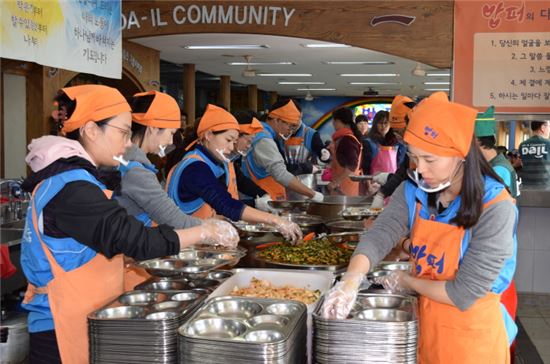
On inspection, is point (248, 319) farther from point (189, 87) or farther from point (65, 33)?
point (189, 87)

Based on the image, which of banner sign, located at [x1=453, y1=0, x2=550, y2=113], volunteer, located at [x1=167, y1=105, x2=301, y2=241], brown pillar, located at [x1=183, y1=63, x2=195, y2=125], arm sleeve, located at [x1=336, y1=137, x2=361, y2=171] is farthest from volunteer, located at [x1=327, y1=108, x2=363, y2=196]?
brown pillar, located at [x1=183, y1=63, x2=195, y2=125]

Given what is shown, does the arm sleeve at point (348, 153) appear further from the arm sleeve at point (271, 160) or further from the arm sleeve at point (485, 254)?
the arm sleeve at point (485, 254)

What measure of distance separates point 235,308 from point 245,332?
236 millimetres

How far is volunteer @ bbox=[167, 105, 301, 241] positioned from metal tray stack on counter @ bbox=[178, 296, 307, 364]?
51.1 inches

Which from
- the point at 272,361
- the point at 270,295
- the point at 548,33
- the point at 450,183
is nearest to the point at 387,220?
the point at 450,183

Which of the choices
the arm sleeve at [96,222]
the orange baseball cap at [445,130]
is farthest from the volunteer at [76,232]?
the orange baseball cap at [445,130]

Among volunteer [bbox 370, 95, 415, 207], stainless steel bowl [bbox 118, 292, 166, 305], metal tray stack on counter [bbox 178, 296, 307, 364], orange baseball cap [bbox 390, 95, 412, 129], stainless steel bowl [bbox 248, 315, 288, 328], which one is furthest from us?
orange baseball cap [bbox 390, 95, 412, 129]

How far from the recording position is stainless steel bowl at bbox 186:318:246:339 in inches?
74.2

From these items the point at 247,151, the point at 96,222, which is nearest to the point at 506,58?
the point at 247,151

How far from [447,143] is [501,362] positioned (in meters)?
0.77

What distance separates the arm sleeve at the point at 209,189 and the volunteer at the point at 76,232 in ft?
3.87

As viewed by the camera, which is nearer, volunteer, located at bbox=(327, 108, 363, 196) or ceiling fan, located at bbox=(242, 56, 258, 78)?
volunteer, located at bbox=(327, 108, 363, 196)

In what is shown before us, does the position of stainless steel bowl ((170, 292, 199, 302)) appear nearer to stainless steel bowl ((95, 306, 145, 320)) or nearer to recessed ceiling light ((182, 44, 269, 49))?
stainless steel bowl ((95, 306, 145, 320))

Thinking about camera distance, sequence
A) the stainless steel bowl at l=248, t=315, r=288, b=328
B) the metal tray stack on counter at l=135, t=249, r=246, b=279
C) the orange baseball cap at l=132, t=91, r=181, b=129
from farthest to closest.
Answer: the orange baseball cap at l=132, t=91, r=181, b=129
the metal tray stack on counter at l=135, t=249, r=246, b=279
the stainless steel bowl at l=248, t=315, r=288, b=328
